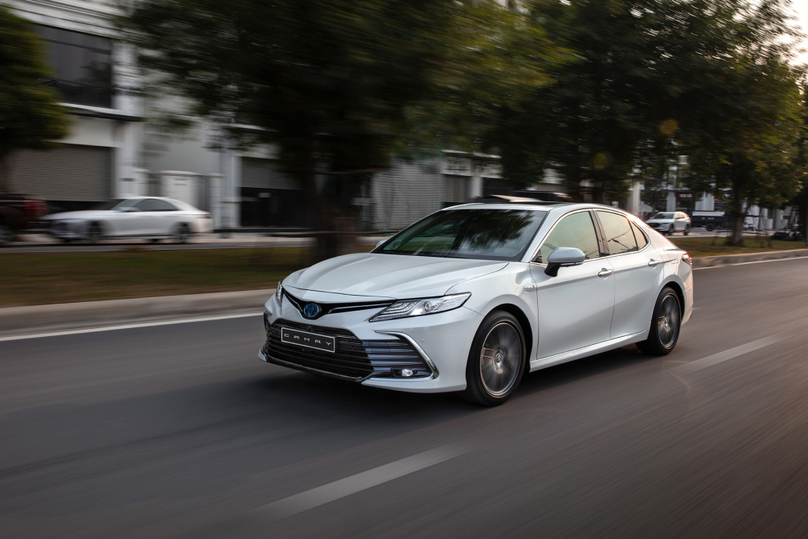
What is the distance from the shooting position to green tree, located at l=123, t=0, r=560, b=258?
31.3 ft

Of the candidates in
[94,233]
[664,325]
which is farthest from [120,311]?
[94,233]

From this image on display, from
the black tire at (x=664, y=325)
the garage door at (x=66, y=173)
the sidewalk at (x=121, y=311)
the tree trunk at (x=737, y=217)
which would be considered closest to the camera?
the black tire at (x=664, y=325)

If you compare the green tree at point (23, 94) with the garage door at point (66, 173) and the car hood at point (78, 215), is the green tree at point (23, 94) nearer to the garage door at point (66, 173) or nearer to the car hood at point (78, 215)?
the car hood at point (78, 215)

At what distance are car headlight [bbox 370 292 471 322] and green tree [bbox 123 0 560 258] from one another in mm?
5448

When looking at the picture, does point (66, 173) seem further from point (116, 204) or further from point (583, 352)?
point (583, 352)

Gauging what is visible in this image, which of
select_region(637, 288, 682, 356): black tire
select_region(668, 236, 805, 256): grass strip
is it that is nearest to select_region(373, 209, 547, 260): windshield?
select_region(637, 288, 682, 356): black tire

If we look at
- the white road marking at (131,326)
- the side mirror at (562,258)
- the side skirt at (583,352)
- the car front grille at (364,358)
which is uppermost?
the side mirror at (562,258)

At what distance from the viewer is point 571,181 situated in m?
19.4

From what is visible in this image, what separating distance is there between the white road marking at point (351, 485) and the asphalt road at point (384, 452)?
12 mm

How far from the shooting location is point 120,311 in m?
8.28

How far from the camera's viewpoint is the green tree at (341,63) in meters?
9.55

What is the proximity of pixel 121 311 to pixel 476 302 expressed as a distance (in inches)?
200

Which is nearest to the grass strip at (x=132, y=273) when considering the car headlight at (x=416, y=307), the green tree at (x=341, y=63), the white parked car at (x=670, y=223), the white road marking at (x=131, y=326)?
the white road marking at (x=131, y=326)

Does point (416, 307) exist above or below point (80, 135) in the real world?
below
